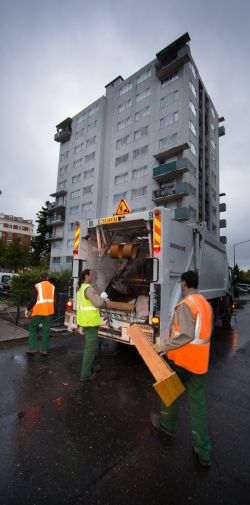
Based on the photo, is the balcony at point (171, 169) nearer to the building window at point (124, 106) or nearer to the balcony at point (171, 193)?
the balcony at point (171, 193)

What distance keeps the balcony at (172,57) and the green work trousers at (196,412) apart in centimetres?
3685

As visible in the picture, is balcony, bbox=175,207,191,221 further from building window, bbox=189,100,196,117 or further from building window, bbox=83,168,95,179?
building window, bbox=83,168,95,179

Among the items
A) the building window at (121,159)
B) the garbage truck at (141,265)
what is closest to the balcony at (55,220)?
the building window at (121,159)

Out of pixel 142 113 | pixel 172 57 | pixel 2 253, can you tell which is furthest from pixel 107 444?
pixel 172 57

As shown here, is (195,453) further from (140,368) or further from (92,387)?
(140,368)

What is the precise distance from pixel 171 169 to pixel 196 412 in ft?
92.6

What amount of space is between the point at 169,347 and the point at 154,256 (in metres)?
2.17

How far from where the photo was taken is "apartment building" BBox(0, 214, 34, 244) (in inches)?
3132

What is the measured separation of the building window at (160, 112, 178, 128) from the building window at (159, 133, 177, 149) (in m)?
1.67

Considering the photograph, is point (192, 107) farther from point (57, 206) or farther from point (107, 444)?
point (107, 444)

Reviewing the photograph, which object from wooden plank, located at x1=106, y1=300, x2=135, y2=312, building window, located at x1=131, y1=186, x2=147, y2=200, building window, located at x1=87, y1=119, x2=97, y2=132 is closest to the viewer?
wooden plank, located at x1=106, y1=300, x2=135, y2=312

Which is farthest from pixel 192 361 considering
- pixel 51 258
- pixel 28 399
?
pixel 51 258

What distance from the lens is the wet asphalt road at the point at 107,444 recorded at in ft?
6.70

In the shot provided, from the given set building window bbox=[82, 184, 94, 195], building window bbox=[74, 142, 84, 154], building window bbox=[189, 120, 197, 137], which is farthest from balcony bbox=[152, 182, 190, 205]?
building window bbox=[74, 142, 84, 154]
